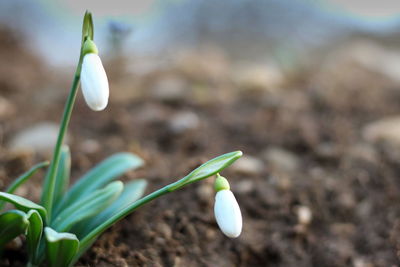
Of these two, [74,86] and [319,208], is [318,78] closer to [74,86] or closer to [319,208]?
[319,208]

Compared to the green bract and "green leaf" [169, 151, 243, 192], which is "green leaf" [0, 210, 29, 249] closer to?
the green bract

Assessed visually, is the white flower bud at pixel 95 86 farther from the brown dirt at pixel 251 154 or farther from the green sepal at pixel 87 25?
the brown dirt at pixel 251 154

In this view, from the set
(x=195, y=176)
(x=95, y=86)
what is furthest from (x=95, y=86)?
(x=195, y=176)

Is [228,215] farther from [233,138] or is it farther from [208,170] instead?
[233,138]

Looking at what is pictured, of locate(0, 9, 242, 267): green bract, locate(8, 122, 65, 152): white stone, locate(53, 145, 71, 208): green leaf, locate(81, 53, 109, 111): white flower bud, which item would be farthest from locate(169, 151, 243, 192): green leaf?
locate(8, 122, 65, 152): white stone

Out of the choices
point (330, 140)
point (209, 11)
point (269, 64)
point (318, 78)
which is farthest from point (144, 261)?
point (209, 11)

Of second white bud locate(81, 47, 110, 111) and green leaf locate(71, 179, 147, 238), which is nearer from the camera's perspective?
second white bud locate(81, 47, 110, 111)
